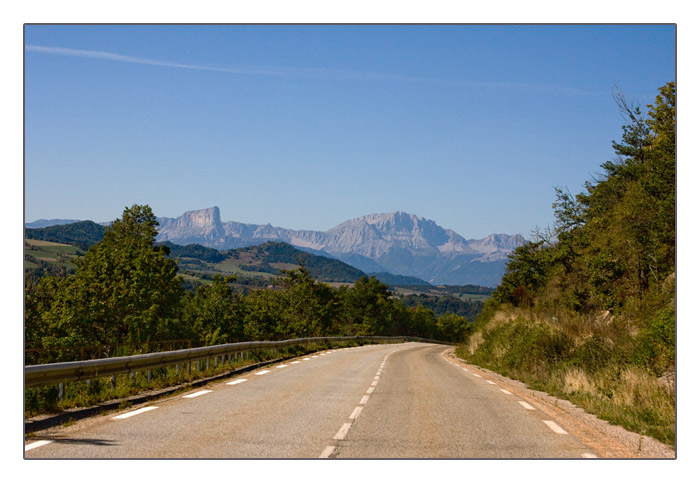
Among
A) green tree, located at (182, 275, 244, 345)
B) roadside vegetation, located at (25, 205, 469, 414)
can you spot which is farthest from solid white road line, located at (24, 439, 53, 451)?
green tree, located at (182, 275, 244, 345)

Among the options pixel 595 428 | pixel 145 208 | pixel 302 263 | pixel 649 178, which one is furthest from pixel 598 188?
pixel 302 263

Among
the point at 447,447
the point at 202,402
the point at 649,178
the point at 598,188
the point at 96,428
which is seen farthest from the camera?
the point at 598,188

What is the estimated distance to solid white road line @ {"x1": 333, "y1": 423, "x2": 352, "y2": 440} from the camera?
9.33 metres

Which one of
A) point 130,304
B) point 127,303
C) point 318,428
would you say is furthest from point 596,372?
point 127,303

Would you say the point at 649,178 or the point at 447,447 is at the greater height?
the point at 649,178

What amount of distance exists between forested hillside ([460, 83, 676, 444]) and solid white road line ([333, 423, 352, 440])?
4.45m

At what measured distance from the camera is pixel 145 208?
85812mm

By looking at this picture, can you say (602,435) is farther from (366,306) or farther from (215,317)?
(366,306)

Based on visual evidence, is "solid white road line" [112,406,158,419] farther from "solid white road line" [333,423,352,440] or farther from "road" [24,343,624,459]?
"solid white road line" [333,423,352,440]

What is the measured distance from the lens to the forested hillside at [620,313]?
1428 centimetres

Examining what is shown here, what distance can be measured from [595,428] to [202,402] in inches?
283

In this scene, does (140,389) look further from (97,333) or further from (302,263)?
(302,263)

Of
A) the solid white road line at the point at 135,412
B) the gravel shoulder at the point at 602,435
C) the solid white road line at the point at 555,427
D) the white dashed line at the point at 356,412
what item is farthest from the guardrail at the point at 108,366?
the gravel shoulder at the point at 602,435

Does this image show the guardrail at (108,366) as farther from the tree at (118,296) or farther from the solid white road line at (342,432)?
the tree at (118,296)
